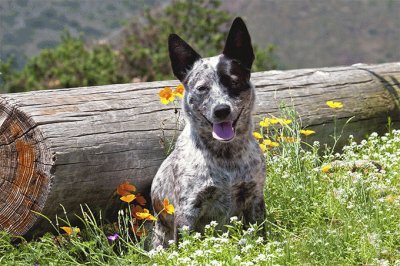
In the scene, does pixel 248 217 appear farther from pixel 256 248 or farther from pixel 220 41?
pixel 220 41

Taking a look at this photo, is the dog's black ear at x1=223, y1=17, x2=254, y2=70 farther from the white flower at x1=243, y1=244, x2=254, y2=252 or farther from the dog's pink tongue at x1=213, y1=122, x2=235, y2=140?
the white flower at x1=243, y1=244, x2=254, y2=252

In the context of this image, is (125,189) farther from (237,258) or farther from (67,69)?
(67,69)

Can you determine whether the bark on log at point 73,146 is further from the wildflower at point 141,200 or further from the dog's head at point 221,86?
the dog's head at point 221,86

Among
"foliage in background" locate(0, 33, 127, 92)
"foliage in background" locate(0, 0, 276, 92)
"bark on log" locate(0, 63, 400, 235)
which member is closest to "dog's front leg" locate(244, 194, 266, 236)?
"bark on log" locate(0, 63, 400, 235)

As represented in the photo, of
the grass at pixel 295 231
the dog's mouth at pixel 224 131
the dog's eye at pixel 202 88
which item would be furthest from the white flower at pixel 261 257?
the dog's eye at pixel 202 88

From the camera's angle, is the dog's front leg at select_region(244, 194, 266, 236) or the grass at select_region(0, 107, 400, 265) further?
the dog's front leg at select_region(244, 194, 266, 236)

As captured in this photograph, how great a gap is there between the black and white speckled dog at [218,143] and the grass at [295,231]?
137 mm

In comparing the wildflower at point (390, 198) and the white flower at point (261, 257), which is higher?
the white flower at point (261, 257)

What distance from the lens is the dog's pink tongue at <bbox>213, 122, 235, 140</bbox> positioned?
481cm

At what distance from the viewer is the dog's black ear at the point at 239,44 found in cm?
486

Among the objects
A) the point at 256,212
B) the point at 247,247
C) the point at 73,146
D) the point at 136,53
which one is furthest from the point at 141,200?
the point at 136,53

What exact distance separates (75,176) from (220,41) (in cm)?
702

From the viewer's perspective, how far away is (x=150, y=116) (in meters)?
6.00

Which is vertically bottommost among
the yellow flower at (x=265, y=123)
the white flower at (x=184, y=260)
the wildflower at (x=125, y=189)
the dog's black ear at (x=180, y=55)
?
the white flower at (x=184, y=260)
